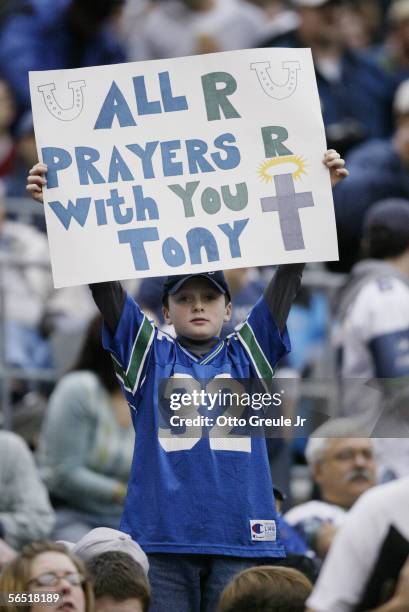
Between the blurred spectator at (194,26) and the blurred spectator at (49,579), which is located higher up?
the blurred spectator at (194,26)

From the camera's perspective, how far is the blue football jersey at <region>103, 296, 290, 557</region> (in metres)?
5.35

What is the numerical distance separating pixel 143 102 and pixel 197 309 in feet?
2.51

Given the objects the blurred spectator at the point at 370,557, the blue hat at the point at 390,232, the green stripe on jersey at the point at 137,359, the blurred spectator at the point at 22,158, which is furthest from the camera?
the blurred spectator at the point at 22,158

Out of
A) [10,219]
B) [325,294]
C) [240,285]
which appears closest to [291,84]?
[240,285]

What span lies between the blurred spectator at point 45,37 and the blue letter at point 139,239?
221 inches

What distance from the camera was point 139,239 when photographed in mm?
5684

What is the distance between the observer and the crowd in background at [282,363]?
16.2ft

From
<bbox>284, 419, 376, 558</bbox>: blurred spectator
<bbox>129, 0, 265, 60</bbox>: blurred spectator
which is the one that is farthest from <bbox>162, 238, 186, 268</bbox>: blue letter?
<bbox>129, 0, 265, 60</bbox>: blurred spectator

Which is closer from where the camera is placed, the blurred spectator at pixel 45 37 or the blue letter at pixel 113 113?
the blue letter at pixel 113 113

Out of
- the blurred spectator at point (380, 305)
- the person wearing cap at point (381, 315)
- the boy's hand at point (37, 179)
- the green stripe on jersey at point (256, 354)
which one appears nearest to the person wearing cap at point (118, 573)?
the green stripe on jersey at point (256, 354)

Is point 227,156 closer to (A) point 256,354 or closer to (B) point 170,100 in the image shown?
(B) point 170,100

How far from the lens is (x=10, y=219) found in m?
10.3

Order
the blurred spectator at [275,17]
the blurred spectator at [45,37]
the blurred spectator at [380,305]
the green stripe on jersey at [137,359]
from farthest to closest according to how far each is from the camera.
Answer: the blurred spectator at [275,17] < the blurred spectator at [45,37] < the blurred spectator at [380,305] < the green stripe on jersey at [137,359]

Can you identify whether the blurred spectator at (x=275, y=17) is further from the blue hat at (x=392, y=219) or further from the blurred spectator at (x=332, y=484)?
the blurred spectator at (x=332, y=484)
